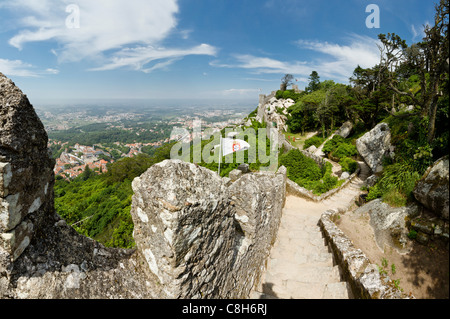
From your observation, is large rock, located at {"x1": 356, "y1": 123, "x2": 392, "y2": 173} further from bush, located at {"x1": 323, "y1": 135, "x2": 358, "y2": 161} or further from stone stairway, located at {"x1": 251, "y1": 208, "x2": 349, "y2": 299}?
stone stairway, located at {"x1": 251, "y1": 208, "x2": 349, "y2": 299}

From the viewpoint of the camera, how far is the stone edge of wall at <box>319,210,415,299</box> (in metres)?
3.48

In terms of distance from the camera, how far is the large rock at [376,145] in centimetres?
1050

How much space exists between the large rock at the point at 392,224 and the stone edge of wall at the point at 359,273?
749mm

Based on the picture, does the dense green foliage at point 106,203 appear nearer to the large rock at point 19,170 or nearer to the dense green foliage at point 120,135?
the large rock at point 19,170

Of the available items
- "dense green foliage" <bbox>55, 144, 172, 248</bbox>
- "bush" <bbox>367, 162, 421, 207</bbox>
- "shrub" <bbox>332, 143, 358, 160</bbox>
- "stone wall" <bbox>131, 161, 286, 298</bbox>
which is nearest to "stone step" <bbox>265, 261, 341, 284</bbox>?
Result: "stone wall" <bbox>131, 161, 286, 298</bbox>

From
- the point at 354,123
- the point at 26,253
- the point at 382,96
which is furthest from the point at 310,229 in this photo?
the point at 354,123

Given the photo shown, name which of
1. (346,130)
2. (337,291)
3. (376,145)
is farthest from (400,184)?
(346,130)

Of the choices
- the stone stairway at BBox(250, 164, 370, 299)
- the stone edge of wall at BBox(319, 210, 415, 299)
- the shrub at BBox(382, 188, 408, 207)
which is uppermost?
the shrub at BBox(382, 188, 408, 207)

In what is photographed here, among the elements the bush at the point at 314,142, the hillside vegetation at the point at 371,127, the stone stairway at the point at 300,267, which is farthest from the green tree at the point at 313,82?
the stone stairway at the point at 300,267

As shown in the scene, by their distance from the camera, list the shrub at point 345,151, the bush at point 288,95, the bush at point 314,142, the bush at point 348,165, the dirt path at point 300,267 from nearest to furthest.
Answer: the dirt path at point 300,267 → the bush at point 348,165 → the shrub at point 345,151 → the bush at point 314,142 → the bush at point 288,95

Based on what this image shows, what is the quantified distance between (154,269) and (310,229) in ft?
21.6

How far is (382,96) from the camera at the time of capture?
15.6 m

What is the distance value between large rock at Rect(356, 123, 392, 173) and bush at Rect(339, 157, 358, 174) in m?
2.07
